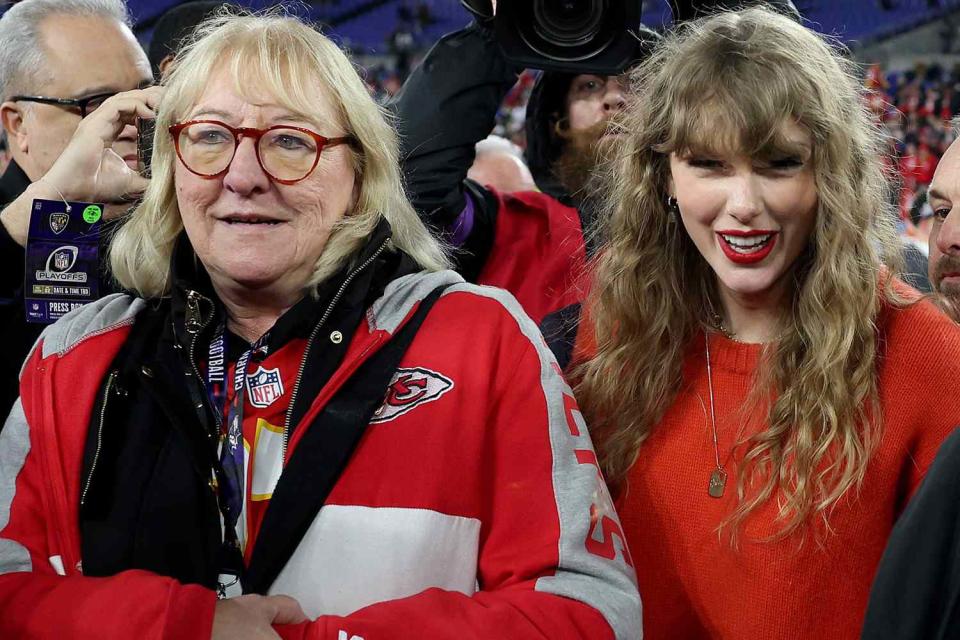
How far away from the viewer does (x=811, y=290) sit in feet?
4.97

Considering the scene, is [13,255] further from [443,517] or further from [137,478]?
[443,517]

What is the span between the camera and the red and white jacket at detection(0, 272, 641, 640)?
1244 millimetres

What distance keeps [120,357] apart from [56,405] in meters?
0.10

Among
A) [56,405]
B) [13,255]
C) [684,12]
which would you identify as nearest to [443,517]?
[56,405]

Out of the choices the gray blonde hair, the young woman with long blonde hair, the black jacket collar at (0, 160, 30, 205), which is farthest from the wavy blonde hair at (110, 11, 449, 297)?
the gray blonde hair

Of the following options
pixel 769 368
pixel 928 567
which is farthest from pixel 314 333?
pixel 928 567

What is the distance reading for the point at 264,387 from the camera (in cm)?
144

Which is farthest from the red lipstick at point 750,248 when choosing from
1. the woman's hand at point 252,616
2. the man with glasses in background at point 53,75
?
the man with glasses in background at point 53,75

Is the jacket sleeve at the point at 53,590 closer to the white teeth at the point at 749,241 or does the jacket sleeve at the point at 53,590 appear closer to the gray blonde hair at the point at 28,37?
the white teeth at the point at 749,241

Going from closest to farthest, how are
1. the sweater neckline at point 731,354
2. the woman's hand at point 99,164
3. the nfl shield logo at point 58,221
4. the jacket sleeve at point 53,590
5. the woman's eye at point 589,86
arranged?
the jacket sleeve at point 53,590 < the sweater neckline at point 731,354 < the nfl shield logo at point 58,221 < the woman's hand at point 99,164 < the woman's eye at point 589,86

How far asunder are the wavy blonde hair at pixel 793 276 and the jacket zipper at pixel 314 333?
39 cm

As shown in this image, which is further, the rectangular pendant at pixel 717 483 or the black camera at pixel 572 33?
the black camera at pixel 572 33

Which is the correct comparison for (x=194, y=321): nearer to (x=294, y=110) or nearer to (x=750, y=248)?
(x=294, y=110)

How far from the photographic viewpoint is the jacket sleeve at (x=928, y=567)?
3.01ft
